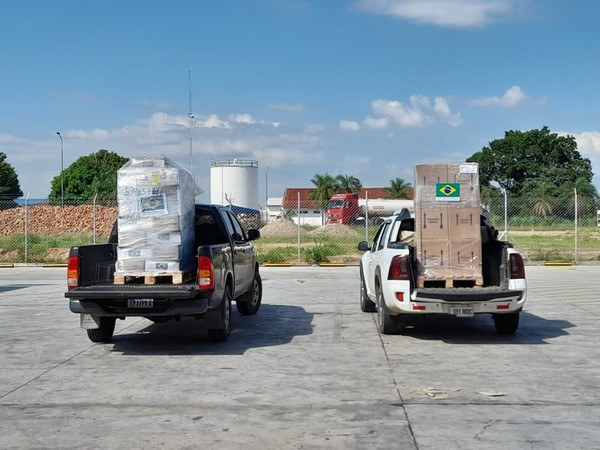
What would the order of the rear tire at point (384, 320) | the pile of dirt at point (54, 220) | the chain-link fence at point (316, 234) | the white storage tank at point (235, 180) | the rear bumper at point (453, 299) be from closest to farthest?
the rear bumper at point (453, 299), the rear tire at point (384, 320), the chain-link fence at point (316, 234), the pile of dirt at point (54, 220), the white storage tank at point (235, 180)

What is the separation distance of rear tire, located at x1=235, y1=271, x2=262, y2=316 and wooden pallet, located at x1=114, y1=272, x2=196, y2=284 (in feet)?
8.92

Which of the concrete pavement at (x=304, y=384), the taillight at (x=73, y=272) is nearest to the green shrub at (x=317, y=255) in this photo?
the concrete pavement at (x=304, y=384)

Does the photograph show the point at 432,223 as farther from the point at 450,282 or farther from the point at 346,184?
the point at 346,184

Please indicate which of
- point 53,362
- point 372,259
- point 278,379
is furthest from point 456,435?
point 372,259

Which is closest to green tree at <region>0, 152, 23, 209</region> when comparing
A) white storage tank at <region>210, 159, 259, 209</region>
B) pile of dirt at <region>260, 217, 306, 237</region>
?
white storage tank at <region>210, 159, 259, 209</region>

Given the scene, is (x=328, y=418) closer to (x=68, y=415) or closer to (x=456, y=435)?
(x=456, y=435)

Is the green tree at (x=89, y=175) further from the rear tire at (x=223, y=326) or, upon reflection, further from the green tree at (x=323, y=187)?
the rear tire at (x=223, y=326)

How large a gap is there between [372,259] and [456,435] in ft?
20.7

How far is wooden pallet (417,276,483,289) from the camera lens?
400 inches

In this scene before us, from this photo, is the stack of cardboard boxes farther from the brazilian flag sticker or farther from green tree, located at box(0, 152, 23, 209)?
green tree, located at box(0, 152, 23, 209)

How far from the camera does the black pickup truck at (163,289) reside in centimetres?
928

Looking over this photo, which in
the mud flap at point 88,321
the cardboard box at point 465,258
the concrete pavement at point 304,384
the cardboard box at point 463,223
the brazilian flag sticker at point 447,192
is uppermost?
the brazilian flag sticker at point 447,192

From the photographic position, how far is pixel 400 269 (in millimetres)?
9953

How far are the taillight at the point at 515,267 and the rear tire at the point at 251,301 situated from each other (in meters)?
4.66
